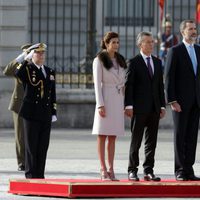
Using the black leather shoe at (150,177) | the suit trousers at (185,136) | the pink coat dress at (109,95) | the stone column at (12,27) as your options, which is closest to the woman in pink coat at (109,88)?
the pink coat dress at (109,95)

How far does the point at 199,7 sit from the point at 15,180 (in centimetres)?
1098

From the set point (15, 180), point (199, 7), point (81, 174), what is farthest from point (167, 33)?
point (15, 180)

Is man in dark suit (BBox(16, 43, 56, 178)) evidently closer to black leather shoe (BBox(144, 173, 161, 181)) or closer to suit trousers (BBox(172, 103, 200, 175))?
black leather shoe (BBox(144, 173, 161, 181))

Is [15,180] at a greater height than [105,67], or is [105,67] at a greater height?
[105,67]

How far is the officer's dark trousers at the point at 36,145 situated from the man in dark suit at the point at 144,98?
0.95 meters

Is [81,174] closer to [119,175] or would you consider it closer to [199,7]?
[119,175]

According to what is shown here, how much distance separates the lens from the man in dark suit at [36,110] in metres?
14.5

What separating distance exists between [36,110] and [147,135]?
1.27 m

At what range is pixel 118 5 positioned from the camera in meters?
26.8

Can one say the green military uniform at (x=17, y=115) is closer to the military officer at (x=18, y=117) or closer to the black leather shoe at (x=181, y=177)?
the military officer at (x=18, y=117)

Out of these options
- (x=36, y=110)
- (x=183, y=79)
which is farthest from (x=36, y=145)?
(x=183, y=79)

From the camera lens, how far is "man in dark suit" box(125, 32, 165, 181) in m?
14.5

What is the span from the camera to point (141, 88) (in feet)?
47.8

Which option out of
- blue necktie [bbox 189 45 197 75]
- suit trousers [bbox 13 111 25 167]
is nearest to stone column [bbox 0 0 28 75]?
suit trousers [bbox 13 111 25 167]
